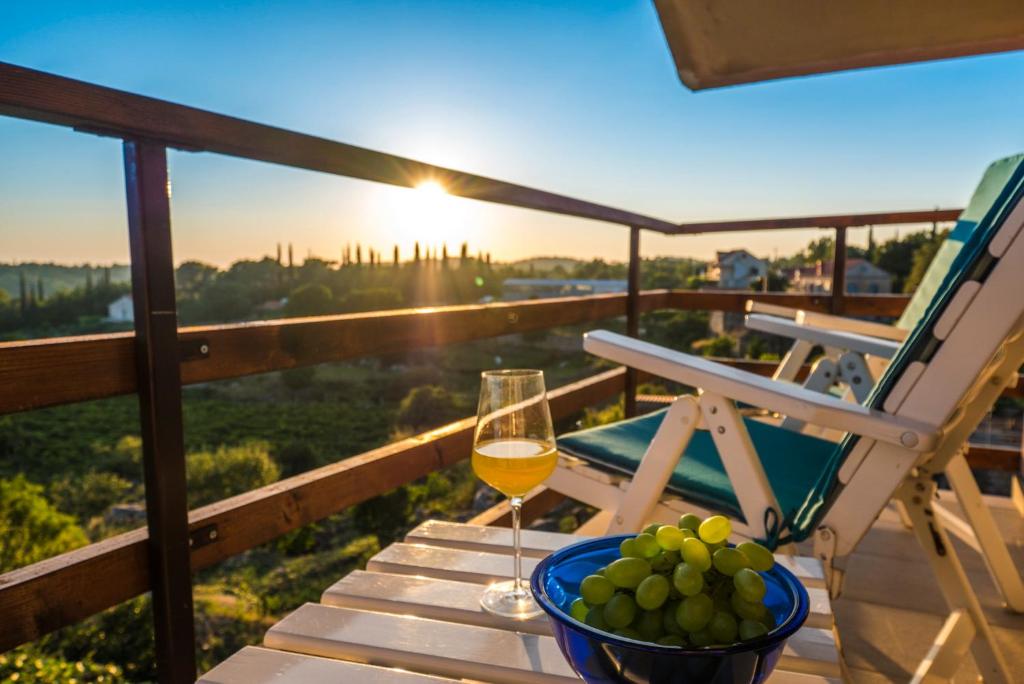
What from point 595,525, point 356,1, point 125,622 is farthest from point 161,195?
point 356,1

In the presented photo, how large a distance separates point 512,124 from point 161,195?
74.1ft

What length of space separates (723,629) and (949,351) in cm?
81

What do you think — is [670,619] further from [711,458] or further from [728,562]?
[711,458]

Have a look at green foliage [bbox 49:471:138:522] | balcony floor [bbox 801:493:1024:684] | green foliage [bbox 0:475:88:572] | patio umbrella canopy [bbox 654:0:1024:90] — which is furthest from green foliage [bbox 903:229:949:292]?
green foliage [bbox 49:471:138:522]

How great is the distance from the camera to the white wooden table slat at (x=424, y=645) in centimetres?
59

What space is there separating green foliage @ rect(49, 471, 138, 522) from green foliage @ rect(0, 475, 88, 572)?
12.6ft

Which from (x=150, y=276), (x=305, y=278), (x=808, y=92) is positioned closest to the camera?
(x=150, y=276)

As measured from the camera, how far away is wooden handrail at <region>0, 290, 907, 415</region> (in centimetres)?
91

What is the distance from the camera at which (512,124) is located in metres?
22.5

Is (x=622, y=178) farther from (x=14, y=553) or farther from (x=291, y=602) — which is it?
(x=14, y=553)

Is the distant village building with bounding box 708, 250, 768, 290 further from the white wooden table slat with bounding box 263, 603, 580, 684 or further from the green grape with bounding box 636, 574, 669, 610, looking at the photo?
the green grape with bounding box 636, 574, 669, 610

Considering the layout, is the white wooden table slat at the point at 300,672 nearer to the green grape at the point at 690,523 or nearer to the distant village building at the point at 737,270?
the green grape at the point at 690,523

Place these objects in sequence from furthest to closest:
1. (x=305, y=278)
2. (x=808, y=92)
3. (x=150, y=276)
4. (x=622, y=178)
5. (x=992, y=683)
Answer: (x=305, y=278) → (x=622, y=178) → (x=808, y=92) → (x=992, y=683) → (x=150, y=276)

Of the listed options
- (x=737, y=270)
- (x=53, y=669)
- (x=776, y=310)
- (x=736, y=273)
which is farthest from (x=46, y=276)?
(x=776, y=310)
